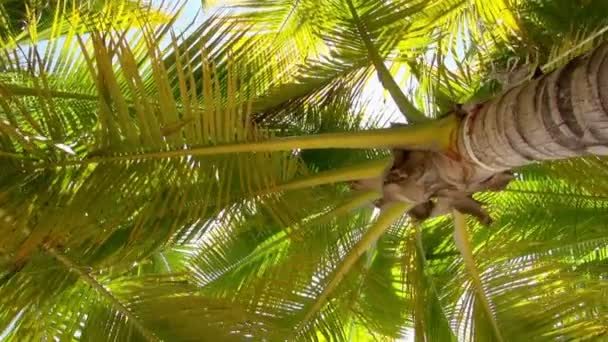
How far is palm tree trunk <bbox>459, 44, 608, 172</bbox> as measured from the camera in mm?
2244

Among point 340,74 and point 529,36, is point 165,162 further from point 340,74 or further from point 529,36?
point 529,36

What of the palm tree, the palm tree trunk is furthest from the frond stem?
the palm tree trunk

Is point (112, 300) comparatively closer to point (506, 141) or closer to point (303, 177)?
point (303, 177)

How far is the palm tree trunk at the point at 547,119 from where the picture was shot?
2.24 meters

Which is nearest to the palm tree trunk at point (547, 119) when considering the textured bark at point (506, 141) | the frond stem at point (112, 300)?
the textured bark at point (506, 141)

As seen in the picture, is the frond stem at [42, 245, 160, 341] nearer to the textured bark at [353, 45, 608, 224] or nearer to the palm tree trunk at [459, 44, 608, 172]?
the textured bark at [353, 45, 608, 224]

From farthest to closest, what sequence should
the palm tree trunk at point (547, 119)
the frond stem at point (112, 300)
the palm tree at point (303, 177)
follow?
the frond stem at point (112, 300) < the palm tree at point (303, 177) < the palm tree trunk at point (547, 119)

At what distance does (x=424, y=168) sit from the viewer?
325cm

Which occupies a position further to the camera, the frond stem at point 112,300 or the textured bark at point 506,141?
the frond stem at point 112,300

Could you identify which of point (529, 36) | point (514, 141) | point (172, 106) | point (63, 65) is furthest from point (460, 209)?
point (63, 65)

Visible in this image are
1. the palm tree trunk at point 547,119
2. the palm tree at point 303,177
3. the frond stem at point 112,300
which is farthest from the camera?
the frond stem at point 112,300

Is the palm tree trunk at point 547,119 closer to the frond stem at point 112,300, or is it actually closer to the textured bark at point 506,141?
the textured bark at point 506,141

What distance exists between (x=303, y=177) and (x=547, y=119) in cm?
131

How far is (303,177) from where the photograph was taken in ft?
11.4
